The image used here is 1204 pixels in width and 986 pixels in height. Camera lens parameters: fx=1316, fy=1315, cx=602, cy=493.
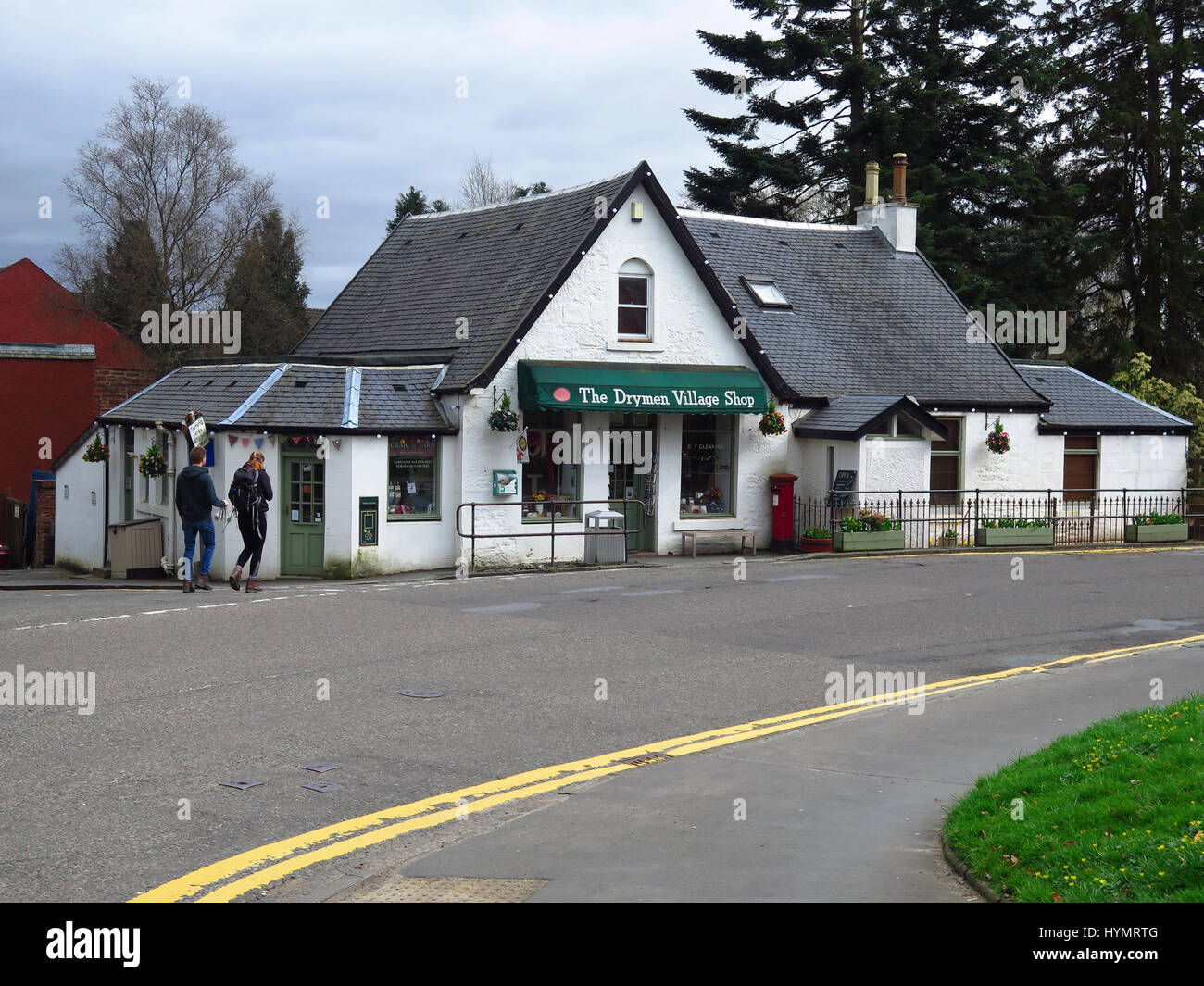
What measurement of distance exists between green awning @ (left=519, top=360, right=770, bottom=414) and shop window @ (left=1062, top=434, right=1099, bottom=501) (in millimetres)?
9172

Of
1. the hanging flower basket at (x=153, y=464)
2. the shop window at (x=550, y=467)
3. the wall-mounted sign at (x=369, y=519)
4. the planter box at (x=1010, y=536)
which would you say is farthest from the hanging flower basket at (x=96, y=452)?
the planter box at (x=1010, y=536)

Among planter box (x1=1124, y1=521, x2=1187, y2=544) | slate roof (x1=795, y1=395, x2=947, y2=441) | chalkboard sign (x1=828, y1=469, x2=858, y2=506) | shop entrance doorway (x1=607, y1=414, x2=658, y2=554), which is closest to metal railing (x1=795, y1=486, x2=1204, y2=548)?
chalkboard sign (x1=828, y1=469, x2=858, y2=506)

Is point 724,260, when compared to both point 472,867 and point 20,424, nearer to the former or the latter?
point 20,424

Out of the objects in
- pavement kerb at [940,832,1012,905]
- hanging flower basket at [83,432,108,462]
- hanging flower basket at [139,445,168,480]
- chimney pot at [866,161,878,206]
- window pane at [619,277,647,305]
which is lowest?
pavement kerb at [940,832,1012,905]

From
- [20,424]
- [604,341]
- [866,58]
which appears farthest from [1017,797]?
[866,58]

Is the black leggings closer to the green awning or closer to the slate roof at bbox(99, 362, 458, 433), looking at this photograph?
the slate roof at bbox(99, 362, 458, 433)

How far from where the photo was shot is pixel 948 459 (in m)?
29.2

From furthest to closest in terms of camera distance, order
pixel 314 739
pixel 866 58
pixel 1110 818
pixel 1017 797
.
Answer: pixel 866 58 < pixel 314 739 < pixel 1017 797 < pixel 1110 818

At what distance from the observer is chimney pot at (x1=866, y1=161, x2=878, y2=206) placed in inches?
1362

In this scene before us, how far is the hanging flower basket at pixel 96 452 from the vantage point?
25.9 meters

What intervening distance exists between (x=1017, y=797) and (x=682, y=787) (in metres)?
2.13

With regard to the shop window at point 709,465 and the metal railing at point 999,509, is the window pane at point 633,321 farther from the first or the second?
the metal railing at point 999,509

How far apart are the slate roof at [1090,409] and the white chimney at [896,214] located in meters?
4.36

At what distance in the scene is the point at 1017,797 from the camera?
293 inches
